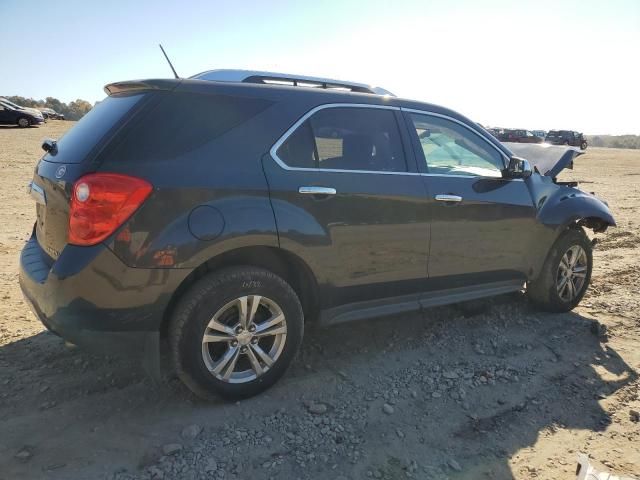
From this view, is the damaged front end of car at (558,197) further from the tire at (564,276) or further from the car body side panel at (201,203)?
the car body side panel at (201,203)

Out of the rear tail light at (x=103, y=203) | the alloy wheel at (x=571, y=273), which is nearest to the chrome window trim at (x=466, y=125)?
the alloy wheel at (x=571, y=273)

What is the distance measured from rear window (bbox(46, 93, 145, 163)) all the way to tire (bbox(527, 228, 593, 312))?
12.5 feet

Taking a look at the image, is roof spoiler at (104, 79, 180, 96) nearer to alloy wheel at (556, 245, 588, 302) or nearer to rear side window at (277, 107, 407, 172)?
rear side window at (277, 107, 407, 172)

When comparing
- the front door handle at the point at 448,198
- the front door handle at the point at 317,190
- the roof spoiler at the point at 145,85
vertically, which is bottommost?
the front door handle at the point at 448,198

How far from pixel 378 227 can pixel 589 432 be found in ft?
5.93

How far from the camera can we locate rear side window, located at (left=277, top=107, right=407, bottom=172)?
125 inches

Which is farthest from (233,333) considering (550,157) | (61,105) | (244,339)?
(61,105)

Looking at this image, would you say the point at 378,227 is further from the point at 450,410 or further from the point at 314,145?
the point at 450,410

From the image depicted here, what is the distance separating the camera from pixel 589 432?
304 centimetres

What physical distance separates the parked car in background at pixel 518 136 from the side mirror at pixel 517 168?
3876 cm

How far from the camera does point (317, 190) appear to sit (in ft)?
10.3

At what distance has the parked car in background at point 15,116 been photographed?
28705mm

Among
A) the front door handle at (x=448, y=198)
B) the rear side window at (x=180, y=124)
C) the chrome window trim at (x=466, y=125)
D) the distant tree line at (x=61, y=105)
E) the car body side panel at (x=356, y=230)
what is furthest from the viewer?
the distant tree line at (x=61, y=105)

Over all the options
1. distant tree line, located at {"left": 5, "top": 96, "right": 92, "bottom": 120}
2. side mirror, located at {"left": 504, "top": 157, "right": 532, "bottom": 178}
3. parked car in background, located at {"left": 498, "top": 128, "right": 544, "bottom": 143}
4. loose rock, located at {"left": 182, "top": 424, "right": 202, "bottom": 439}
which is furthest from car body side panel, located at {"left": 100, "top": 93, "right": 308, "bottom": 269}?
distant tree line, located at {"left": 5, "top": 96, "right": 92, "bottom": 120}
